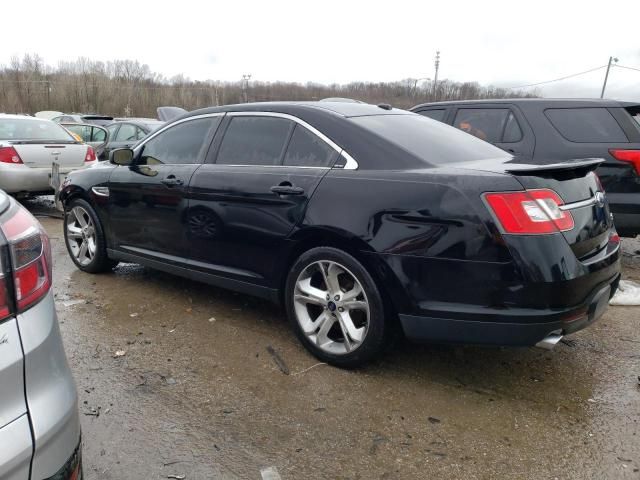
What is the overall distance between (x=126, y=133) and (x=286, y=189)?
33.2ft

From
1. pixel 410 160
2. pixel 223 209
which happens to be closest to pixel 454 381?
pixel 410 160

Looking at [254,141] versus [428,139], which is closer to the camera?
[428,139]

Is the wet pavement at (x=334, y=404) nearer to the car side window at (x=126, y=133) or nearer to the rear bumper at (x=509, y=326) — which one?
the rear bumper at (x=509, y=326)

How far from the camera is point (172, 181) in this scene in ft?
13.3

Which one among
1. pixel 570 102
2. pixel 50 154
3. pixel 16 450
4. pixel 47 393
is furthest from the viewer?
pixel 50 154

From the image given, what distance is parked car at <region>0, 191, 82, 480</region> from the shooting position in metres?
1.40

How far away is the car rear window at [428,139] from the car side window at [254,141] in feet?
1.76

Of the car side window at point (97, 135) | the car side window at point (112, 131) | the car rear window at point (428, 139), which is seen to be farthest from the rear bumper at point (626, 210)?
the car side window at point (97, 135)

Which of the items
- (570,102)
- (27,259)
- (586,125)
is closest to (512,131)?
(570,102)

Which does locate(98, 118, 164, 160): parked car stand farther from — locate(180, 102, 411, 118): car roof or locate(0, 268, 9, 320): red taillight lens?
locate(0, 268, 9, 320): red taillight lens

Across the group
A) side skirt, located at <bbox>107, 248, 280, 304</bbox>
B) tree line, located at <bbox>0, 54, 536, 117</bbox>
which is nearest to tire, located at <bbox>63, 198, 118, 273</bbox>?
side skirt, located at <bbox>107, 248, 280, 304</bbox>

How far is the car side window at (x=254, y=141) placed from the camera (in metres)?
3.57

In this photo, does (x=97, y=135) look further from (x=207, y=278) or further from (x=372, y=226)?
(x=372, y=226)

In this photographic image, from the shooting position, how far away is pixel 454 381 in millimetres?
3100
